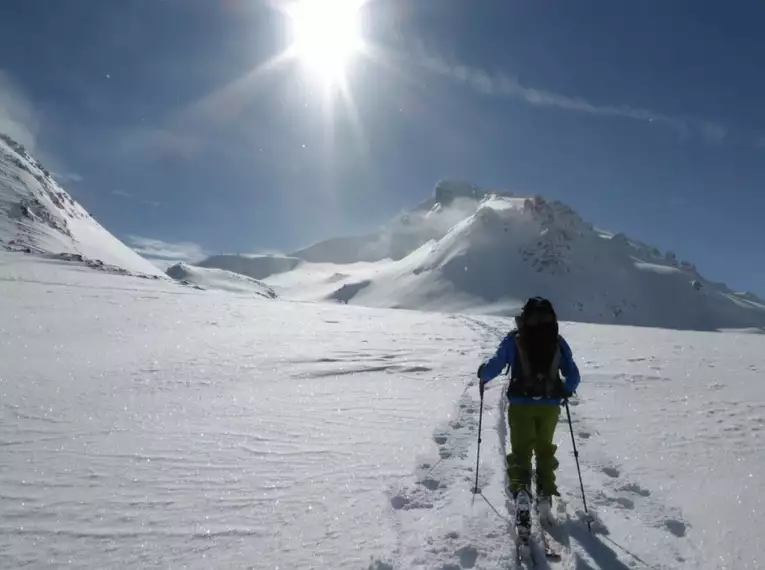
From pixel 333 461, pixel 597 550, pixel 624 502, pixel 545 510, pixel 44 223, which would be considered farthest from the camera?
pixel 44 223

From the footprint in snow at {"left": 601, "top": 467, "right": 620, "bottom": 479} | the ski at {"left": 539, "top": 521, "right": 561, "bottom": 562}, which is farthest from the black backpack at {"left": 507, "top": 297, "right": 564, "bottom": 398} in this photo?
the footprint in snow at {"left": 601, "top": 467, "right": 620, "bottom": 479}

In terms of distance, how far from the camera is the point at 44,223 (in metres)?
81.6

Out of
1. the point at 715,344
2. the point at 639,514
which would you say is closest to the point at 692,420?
the point at 639,514

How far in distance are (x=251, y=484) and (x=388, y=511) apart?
64.9 inches

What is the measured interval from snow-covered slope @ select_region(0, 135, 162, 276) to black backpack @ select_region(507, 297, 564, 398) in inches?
2414

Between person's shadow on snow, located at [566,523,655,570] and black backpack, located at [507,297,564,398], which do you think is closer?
person's shadow on snow, located at [566,523,655,570]

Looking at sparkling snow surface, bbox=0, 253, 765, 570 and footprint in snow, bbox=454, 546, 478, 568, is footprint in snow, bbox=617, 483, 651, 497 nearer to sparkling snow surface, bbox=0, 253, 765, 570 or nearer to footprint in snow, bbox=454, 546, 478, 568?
sparkling snow surface, bbox=0, 253, 765, 570

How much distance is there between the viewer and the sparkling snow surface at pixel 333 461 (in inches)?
180

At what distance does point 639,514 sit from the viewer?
5441 mm

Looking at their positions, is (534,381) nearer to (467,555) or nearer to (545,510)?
(545,510)

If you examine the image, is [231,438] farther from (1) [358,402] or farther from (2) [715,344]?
(2) [715,344]

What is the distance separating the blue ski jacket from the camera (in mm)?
5203

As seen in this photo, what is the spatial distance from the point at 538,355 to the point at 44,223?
96164mm

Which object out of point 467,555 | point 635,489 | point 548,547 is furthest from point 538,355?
point 635,489
